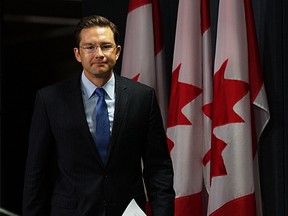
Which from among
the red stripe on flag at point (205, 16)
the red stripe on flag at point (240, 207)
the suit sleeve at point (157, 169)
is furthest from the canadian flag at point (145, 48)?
the suit sleeve at point (157, 169)

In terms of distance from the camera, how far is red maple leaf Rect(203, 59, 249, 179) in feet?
12.4

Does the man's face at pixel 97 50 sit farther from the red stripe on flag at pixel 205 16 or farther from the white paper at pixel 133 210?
the red stripe on flag at pixel 205 16

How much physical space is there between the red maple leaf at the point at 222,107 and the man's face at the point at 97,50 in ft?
3.84

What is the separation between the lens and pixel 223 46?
383cm

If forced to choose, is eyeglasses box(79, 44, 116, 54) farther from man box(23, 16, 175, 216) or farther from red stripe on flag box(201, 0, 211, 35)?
red stripe on flag box(201, 0, 211, 35)

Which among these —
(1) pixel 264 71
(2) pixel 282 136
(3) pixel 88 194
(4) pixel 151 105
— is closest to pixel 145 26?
(1) pixel 264 71

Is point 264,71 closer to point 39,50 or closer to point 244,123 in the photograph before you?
point 244,123

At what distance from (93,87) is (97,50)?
0.49 ft

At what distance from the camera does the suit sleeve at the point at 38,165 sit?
2.73 m

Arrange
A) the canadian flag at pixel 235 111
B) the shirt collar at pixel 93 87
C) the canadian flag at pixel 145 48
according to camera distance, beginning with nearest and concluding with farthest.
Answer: the shirt collar at pixel 93 87, the canadian flag at pixel 235 111, the canadian flag at pixel 145 48

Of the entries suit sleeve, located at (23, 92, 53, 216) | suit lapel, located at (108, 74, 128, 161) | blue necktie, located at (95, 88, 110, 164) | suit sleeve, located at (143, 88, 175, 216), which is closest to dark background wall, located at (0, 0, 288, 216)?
suit sleeve, located at (143, 88, 175, 216)

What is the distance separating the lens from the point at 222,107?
3.81 metres

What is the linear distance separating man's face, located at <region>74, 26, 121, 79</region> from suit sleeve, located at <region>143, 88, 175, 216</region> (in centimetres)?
24

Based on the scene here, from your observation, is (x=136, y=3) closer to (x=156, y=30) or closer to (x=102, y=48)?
(x=156, y=30)
